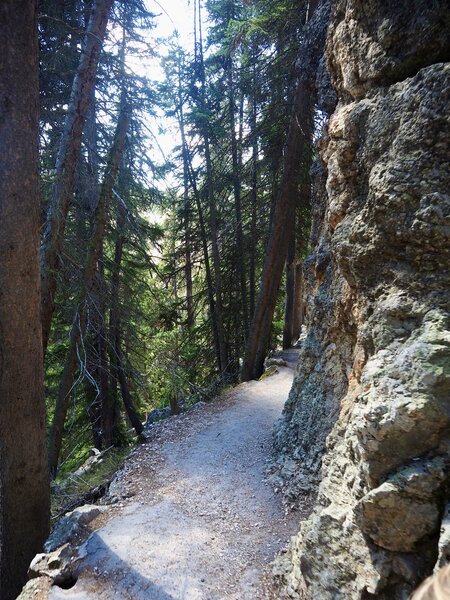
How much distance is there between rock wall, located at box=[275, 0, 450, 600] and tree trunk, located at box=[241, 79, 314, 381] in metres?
6.05

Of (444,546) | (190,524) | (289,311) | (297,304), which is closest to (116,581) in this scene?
(190,524)

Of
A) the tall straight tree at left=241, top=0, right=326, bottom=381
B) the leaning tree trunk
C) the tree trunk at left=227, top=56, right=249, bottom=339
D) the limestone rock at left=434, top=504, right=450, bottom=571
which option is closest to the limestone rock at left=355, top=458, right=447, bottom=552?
the limestone rock at left=434, top=504, right=450, bottom=571

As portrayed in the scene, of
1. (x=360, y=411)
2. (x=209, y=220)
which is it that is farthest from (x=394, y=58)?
(x=209, y=220)

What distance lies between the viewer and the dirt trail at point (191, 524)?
13.5 ft

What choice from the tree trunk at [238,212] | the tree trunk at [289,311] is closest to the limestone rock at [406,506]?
the tree trunk at [238,212]

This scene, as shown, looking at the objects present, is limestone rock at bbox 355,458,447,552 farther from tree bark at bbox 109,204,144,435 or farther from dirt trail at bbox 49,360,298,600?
tree bark at bbox 109,204,144,435

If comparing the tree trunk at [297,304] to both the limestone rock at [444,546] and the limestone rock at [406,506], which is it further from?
the limestone rock at [444,546]

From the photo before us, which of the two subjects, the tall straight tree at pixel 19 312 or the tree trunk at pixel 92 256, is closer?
the tall straight tree at pixel 19 312

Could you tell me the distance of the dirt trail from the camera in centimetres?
410

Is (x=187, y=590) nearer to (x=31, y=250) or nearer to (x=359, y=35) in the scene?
(x=31, y=250)

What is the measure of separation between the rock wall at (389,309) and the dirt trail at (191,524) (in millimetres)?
755

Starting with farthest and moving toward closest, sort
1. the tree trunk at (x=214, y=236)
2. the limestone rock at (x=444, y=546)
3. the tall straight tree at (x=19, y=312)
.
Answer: the tree trunk at (x=214, y=236), the tall straight tree at (x=19, y=312), the limestone rock at (x=444, y=546)

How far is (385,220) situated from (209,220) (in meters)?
11.7

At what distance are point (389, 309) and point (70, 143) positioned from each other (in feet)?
18.7
